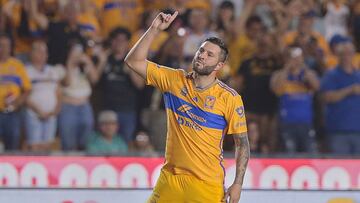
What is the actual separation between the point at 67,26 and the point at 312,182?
4.17m

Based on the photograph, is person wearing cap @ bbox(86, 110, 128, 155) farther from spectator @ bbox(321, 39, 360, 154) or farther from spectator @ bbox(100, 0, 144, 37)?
spectator @ bbox(321, 39, 360, 154)

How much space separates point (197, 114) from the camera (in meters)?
6.65

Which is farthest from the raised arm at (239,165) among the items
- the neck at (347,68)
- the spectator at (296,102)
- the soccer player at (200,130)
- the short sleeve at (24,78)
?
the short sleeve at (24,78)

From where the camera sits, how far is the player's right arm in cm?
640

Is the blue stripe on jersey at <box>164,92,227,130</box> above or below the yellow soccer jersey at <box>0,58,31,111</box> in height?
below

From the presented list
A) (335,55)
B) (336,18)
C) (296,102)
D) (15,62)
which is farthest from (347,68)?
(15,62)

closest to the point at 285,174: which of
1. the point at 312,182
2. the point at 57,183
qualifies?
the point at 312,182

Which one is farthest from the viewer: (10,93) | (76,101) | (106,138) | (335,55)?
(335,55)

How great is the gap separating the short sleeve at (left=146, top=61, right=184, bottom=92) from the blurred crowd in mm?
3542

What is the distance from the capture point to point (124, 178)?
8.43 meters

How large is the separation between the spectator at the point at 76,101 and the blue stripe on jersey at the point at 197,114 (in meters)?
4.04

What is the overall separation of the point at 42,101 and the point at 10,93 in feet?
1.29

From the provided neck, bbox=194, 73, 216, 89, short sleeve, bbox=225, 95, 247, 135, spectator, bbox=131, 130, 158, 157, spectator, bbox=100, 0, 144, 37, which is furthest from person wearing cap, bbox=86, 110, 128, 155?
short sleeve, bbox=225, 95, 247, 135

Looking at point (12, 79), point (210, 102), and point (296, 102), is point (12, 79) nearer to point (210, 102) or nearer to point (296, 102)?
point (296, 102)
